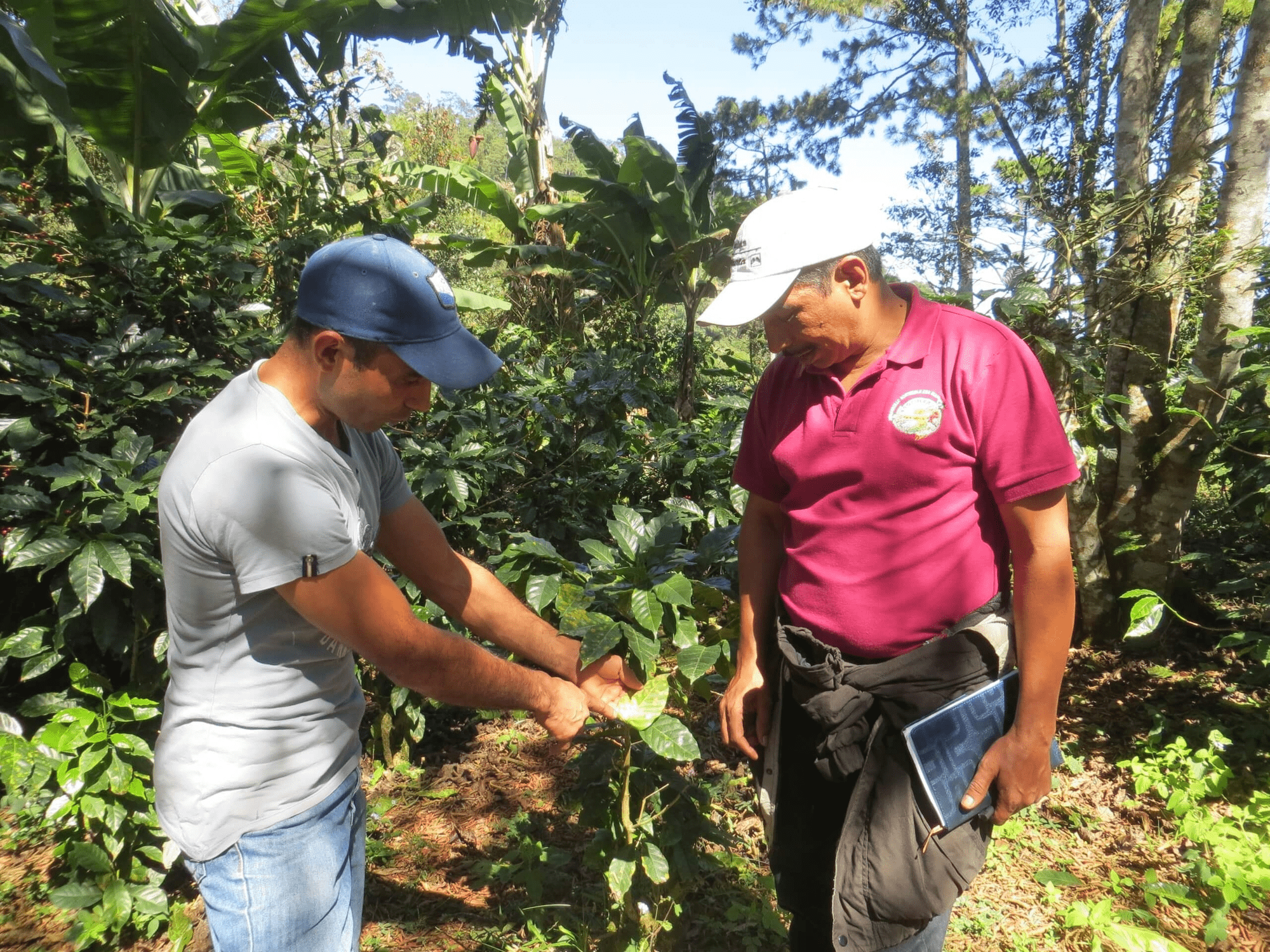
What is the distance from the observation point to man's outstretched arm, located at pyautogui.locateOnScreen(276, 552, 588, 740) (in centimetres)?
139

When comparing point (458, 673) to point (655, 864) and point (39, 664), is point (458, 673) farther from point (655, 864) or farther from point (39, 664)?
point (39, 664)


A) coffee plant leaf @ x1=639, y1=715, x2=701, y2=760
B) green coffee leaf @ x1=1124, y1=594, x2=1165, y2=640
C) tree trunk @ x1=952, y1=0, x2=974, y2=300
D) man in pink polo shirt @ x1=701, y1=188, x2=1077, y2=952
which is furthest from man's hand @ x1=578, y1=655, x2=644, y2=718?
tree trunk @ x1=952, y1=0, x2=974, y2=300

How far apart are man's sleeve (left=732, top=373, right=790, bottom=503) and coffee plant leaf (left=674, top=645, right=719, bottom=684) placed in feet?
1.34

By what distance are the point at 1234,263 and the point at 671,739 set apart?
11.3ft

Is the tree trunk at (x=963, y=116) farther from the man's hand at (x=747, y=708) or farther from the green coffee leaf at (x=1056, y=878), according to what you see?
A: the man's hand at (x=747, y=708)

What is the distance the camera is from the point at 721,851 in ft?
10.0

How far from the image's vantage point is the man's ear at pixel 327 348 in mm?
1455

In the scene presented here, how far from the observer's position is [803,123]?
21.3 metres

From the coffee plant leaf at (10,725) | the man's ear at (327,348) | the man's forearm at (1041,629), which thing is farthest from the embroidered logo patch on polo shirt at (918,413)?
the coffee plant leaf at (10,725)

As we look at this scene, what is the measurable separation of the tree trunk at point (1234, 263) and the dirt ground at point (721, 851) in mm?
1169

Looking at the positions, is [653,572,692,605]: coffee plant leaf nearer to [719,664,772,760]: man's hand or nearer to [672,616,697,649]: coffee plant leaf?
[672,616,697,649]: coffee plant leaf

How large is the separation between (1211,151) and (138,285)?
4.62 m

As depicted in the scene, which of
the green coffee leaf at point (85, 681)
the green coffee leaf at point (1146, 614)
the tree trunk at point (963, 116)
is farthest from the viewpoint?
the tree trunk at point (963, 116)

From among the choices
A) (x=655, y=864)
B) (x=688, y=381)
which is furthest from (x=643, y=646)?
(x=688, y=381)
